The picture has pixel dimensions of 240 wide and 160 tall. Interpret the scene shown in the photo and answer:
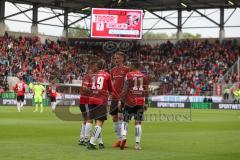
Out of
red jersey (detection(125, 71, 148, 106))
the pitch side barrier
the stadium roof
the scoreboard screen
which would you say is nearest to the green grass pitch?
red jersey (detection(125, 71, 148, 106))

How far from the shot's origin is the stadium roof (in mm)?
67062

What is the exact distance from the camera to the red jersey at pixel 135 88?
53.6 ft

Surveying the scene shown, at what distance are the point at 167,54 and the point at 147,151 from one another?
5749 centimetres

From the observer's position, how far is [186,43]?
72.9 meters

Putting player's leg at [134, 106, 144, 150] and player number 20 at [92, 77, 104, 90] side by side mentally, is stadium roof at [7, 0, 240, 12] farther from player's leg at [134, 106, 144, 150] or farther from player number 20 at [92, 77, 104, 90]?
player number 20 at [92, 77, 104, 90]

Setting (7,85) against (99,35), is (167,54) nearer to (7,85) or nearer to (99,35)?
(99,35)

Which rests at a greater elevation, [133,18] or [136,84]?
[133,18]

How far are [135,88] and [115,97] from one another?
71 cm

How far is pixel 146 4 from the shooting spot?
70.6 metres

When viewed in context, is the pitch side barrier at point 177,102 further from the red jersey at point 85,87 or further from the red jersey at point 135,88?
the red jersey at point 135,88

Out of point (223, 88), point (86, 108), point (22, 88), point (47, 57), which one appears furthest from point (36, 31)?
point (86, 108)

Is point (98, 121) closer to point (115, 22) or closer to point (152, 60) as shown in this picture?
point (115, 22)

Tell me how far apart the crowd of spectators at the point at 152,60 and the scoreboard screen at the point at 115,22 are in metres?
4.59

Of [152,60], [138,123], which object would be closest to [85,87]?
[138,123]
